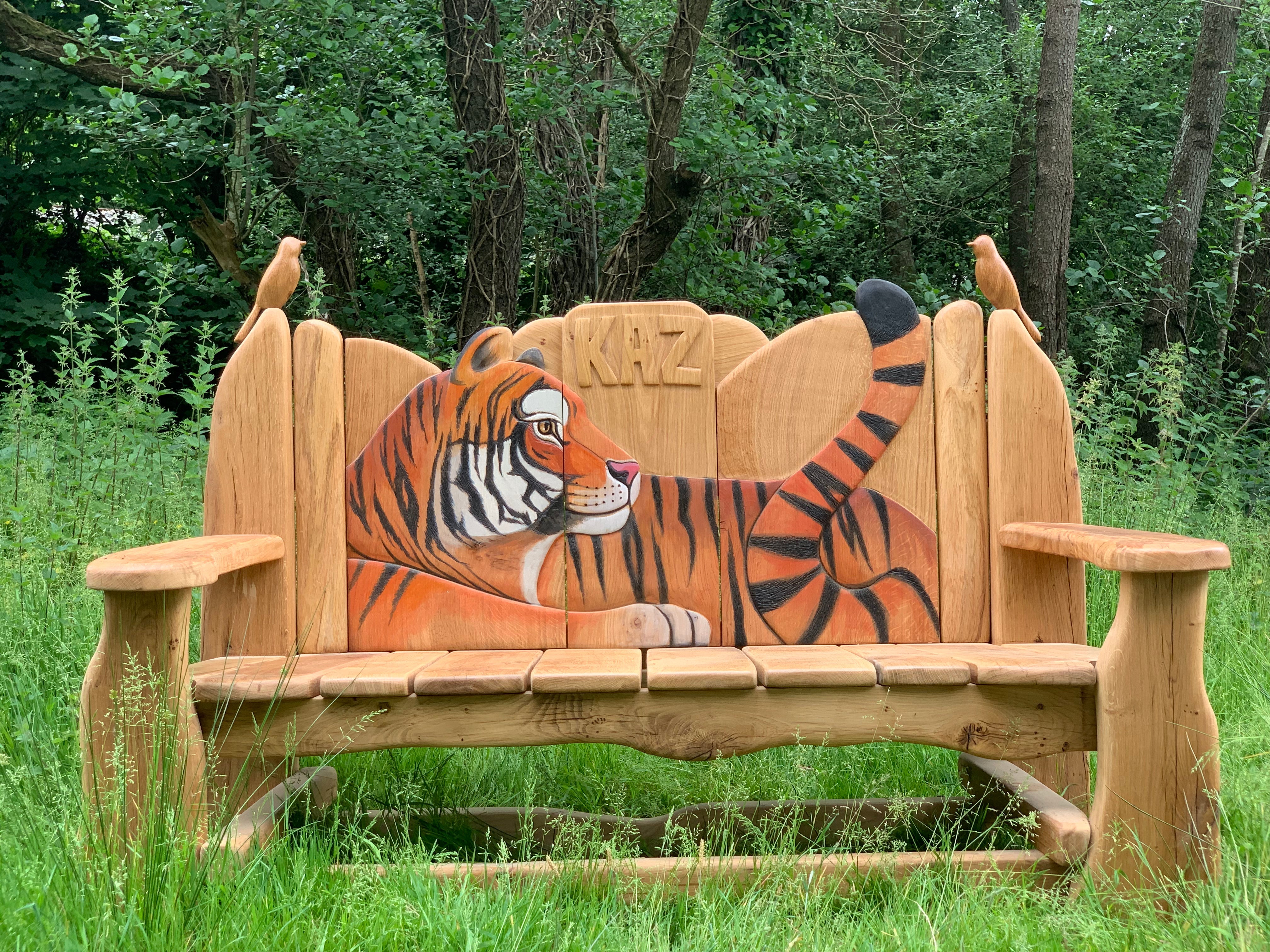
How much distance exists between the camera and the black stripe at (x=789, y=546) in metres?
2.19

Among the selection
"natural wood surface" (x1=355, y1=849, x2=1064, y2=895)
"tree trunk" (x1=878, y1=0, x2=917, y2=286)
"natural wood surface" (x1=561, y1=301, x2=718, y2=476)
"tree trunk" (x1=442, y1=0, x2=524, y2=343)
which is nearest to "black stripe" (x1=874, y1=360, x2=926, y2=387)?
"natural wood surface" (x1=561, y1=301, x2=718, y2=476)

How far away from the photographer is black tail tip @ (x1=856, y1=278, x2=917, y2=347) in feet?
7.32

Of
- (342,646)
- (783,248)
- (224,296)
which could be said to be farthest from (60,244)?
(342,646)

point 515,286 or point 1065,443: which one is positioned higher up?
point 515,286

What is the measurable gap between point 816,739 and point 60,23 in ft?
28.6

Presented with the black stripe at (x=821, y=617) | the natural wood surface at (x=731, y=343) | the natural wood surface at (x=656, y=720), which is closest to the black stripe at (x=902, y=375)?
the natural wood surface at (x=731, y=343)

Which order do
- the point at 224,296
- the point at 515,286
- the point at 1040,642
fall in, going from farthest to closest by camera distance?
1. the point at 224,296
2. the point at 515,286
3. the point at 1040,642

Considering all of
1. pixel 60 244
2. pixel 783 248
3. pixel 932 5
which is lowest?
pixel 783 248

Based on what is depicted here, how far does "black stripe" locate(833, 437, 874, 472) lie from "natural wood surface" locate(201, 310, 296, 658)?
4.12ft

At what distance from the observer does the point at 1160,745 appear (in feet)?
5.74

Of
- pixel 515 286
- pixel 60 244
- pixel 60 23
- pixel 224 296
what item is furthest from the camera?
pixel 60 244

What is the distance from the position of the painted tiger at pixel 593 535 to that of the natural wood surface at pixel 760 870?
0.50 metres

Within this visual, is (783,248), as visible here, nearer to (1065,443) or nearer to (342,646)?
(1065,443)

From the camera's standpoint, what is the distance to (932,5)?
11.4m
